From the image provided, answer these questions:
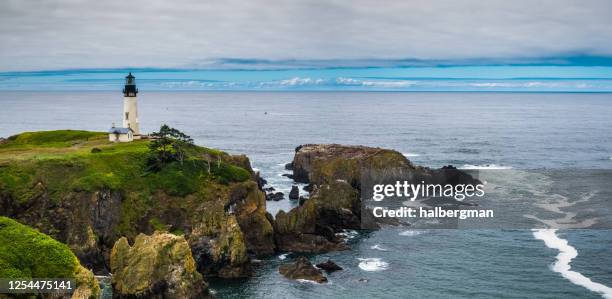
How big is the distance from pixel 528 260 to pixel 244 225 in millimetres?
32870

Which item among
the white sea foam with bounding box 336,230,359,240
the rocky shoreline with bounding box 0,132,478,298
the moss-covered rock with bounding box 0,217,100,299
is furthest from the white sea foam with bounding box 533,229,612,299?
the moss-covered rock with bounding box 0,217,100,299

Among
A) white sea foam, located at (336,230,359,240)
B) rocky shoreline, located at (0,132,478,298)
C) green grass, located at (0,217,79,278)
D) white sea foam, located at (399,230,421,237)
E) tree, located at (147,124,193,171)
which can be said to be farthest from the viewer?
tree, located at (147,124,193,171)

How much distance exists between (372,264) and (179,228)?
75.0ft

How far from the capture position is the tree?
79938 mm

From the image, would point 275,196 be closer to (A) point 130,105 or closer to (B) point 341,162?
(B) point 341,162

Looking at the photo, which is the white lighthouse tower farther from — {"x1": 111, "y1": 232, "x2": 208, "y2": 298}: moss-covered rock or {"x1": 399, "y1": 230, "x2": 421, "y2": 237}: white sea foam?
{"x1": 399, "y1": 230, "x2": 421, "y2": 237}: white sea foam

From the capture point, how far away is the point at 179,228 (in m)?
71.2

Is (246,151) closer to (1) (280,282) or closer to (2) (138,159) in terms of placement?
(2) (138,159)

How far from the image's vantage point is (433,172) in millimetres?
110062

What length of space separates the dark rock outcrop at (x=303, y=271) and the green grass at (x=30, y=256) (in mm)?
24338

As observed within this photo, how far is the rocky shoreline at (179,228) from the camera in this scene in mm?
56344

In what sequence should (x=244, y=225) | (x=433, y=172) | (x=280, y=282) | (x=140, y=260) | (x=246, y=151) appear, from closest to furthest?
1. (x=140, y=260)
2. (x=280, y=282)
3. (x=244, y=225)
4. (x=433, y=172)
5. (x=246, y=151)

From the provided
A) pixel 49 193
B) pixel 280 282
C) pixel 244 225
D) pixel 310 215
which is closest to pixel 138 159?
pixel 49 193

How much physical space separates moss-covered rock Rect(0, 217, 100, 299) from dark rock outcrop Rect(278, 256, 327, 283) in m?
22.8
